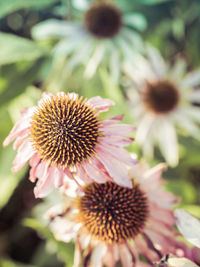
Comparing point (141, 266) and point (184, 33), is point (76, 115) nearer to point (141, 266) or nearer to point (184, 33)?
point (141, 266)

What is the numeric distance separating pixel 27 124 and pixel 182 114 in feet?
2.46

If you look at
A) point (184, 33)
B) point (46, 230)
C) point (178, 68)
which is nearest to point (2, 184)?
point (46, 230)

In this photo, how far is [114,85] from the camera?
2.99 ft

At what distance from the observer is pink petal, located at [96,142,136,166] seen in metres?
0.40

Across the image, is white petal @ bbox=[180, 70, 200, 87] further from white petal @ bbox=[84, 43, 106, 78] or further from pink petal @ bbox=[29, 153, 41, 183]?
pink petal @ bbox=[29, 153, 41, 183]

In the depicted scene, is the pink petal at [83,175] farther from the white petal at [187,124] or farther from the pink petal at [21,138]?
the white petal at [187,124]

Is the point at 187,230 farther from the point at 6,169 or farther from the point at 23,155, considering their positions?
the point at 6,169

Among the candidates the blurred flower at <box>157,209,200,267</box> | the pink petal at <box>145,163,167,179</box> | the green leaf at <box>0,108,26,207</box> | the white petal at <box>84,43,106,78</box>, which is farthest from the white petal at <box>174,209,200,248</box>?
the white petal at <box>84,43,106,78</box>

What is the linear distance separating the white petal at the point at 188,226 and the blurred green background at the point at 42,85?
0.35m

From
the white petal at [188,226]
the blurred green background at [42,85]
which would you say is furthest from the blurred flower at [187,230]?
the blurred green background at [42,85]

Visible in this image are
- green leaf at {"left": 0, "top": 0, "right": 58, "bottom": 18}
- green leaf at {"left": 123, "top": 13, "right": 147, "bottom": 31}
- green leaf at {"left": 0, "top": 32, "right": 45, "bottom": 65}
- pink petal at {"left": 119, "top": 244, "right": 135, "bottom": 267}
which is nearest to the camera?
pink petal at {"left": 119, "top": 244, "right": 135, "bottom": 267}

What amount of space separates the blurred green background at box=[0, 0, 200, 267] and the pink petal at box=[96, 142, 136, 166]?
1.10ft

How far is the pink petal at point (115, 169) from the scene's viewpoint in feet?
1.30

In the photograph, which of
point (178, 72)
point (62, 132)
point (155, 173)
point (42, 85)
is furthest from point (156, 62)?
point (62, 132)
